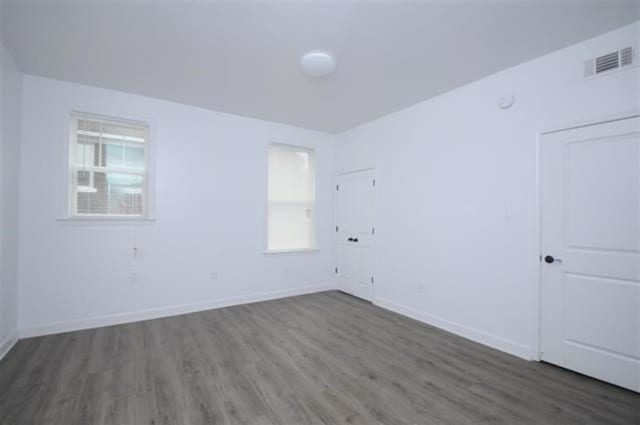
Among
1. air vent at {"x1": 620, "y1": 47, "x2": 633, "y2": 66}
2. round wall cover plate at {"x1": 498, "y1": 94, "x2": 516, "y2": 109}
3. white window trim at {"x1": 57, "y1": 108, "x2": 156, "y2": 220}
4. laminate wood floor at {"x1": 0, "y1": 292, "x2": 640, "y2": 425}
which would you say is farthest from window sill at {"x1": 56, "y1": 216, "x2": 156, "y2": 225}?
air vent at {"x1": 620, "y1": 47, "x2": 633, "y2": 66}

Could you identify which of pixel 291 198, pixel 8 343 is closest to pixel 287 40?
pixel 291 198

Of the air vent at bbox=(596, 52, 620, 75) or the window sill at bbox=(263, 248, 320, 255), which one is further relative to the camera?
the window sill at bbox=(263, 248, 320, 255)

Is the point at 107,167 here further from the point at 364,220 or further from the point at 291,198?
the point at 364,220

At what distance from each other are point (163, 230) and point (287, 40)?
2882mm

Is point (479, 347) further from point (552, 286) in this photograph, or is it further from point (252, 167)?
point (252, 167)

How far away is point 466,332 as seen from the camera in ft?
10.6

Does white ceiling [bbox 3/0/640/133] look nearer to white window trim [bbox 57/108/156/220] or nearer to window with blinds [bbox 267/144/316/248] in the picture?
white window trim [bbox 57/108/156/220]

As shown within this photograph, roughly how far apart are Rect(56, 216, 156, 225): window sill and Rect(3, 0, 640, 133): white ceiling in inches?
63.3

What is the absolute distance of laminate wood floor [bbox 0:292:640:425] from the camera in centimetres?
194

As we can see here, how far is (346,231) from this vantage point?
5.11 metres

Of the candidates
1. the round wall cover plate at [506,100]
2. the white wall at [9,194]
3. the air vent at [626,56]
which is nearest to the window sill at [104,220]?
the white wall at [9,194]

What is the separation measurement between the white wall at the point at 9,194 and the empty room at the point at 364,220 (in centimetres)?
3

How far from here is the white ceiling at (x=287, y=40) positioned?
7.02ft

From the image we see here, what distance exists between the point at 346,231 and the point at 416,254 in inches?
60.2
